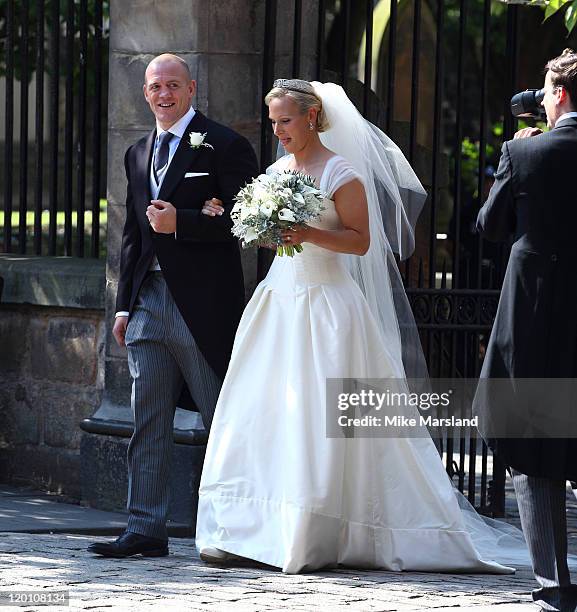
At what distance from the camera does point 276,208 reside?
5.47 meters

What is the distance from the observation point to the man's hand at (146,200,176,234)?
582 cm

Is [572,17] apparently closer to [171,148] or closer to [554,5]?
[554,5]

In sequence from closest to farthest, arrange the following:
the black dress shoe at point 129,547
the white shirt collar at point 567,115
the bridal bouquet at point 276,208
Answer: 1. the white shirt collar at point 567,115
2. the bridal bouquet at point 276,208
3. the black dress shoe at point 129,547

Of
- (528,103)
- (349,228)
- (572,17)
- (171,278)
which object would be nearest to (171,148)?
(171,278)

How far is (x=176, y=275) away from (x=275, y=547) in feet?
3.91

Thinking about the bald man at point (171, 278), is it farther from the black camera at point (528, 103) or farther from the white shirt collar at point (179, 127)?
the black camera at point (528, 103)

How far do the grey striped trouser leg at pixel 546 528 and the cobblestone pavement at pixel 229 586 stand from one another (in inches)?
11.6

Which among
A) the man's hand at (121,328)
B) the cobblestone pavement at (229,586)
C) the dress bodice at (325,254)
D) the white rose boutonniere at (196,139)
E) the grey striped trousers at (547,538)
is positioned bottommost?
the cobblestone pavement at (229,586)

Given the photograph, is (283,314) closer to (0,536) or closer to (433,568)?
(433,568)

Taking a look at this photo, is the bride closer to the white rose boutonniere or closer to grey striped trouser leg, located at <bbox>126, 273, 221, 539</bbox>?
grey striped trouser leg, located at <bbox>126, 273, 221, 539</bbox>

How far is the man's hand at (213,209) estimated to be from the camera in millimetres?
5914

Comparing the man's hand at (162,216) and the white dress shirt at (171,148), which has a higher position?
the white dress shirt at (171,148)

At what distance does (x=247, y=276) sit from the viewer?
7055 mm

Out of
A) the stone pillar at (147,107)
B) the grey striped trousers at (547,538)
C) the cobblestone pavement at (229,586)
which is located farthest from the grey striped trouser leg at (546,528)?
the stone pillar at (147,107)
